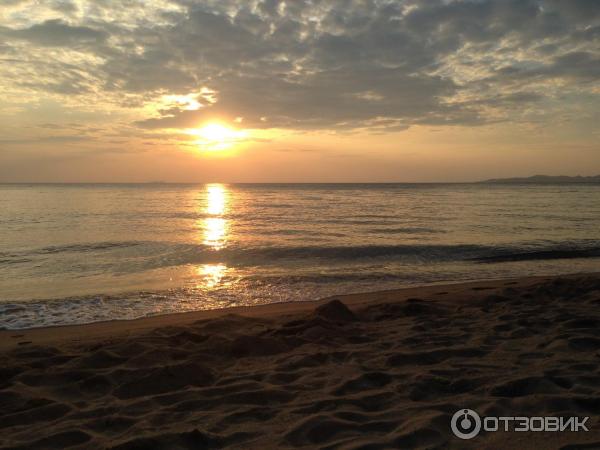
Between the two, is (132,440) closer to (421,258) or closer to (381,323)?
(381,323)

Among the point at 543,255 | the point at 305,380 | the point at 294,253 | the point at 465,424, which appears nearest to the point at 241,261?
the point at 294,253

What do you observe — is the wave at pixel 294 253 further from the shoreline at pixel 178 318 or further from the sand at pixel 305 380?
the sand at pixel 305 380

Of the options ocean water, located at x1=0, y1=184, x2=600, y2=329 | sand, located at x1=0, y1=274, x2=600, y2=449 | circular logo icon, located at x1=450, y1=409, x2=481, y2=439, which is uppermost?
circular logo icon, located at x1=450, y1=409, x2=481, y2=439

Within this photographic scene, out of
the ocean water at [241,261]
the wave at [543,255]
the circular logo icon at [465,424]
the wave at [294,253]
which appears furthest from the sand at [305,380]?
the wave at [543,255]

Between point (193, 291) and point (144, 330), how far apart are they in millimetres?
3722

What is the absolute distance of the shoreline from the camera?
6864 mm

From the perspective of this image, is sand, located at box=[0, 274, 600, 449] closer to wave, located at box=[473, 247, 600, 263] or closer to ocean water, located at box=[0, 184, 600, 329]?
ocean water, located at box=[0, 184, 600, 329]

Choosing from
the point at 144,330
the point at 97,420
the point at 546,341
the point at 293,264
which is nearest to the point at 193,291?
the point at 144,330

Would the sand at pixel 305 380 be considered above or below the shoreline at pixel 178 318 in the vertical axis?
above

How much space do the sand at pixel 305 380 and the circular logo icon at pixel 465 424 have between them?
2.5 inches

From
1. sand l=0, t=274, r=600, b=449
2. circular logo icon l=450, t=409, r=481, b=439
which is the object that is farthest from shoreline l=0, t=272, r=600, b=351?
circular logo icon l=450, t=409, r=481, b=439

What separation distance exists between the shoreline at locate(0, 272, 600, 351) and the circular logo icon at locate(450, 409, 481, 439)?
15.3ft

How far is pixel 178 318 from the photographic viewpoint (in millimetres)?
8070

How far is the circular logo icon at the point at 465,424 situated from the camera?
128 inches
